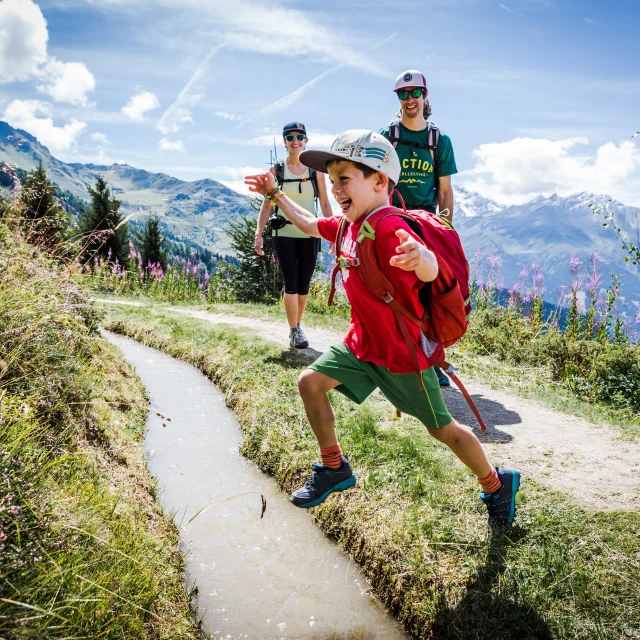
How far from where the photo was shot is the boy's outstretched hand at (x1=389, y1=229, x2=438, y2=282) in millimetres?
2289

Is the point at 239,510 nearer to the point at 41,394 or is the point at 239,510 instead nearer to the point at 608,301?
the point at 41,394

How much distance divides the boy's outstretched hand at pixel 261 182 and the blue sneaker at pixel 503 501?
2428 millimetres

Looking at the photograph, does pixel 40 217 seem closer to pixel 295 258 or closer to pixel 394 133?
pixel 295 258

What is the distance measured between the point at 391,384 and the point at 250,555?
1596mm

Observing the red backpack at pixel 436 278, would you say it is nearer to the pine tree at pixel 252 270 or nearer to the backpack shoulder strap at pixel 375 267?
the backpack shoulder strap at pixel 375 267

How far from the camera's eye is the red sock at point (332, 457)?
3.18 metres

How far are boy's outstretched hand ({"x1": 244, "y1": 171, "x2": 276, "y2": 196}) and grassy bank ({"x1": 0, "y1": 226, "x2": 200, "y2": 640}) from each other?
5.94 ft

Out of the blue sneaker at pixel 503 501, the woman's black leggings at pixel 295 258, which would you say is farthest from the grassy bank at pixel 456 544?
the woman's black leggings at pixel 295 258

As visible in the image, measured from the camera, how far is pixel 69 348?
4473 millimetres

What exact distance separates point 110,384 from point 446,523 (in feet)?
12.7

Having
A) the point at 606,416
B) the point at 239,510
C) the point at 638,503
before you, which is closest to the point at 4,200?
the point at 239,510

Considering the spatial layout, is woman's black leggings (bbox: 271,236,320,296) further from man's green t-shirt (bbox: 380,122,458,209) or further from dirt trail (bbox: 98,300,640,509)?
dirt trail (bbox: 98,300,640,509)

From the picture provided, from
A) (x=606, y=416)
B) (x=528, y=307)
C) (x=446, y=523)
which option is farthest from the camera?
(x=528, y=307)

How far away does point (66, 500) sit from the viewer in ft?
8.53
